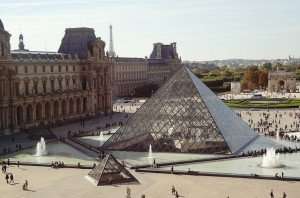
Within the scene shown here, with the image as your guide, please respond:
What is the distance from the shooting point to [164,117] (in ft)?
143

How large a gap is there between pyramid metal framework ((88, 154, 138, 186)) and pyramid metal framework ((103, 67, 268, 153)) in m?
9.63

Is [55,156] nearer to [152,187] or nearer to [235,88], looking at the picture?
[152,187]

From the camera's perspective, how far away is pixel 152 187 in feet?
103

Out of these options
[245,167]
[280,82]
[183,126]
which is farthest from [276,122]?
[280,82]

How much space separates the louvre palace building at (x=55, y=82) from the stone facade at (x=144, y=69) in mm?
26768

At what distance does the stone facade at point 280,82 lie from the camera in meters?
126

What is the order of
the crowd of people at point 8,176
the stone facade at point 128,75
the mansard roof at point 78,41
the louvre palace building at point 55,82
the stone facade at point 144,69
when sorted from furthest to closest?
the stone facade at point 144,69 → the stone facade at point 128,75 → the mansard roof at point 78,41 → the louvre palace building at point 55,82 → the crowd of people at point 8,176

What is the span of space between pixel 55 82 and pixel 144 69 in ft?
179

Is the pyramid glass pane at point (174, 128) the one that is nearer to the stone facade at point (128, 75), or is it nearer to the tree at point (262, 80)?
the stone facade at point (128, 75)

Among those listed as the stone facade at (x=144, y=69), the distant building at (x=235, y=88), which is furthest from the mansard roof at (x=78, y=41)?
the distant building at (x=235, y=88)

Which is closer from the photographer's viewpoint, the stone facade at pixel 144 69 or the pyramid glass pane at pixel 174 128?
the pyramid glass pane at pixel 174 128

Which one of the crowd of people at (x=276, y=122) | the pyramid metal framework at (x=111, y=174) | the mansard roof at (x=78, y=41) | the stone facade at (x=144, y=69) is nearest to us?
the pyramid metal framework at (x=111, y=174)

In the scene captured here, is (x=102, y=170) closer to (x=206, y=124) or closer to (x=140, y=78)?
(x=206, y=124)

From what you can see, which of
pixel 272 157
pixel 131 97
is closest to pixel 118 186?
pixel 272 157
